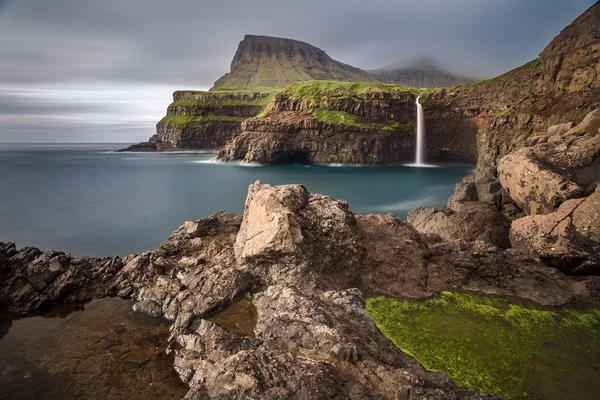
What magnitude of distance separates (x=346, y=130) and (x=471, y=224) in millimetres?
60986

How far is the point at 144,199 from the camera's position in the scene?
38.9 meters

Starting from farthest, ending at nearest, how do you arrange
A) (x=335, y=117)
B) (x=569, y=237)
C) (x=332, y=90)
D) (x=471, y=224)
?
(x=332, y=90) → (x=335, y=117) → (x=471, y=224) → (x=569, y=237)

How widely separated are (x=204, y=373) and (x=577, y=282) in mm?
11872

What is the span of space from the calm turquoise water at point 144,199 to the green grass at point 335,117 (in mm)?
13035

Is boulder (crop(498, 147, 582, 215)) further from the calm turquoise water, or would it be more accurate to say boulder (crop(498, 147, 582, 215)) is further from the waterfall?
the waterfall

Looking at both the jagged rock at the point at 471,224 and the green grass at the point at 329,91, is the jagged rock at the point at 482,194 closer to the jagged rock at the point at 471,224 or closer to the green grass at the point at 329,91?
the jagged rock at the point at 471,224

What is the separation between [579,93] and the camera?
3338cm

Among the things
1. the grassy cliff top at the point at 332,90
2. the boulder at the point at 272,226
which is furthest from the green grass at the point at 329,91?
the boulder at the point at 272,226

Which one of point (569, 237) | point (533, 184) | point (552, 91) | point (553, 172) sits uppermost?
point (552, 91)

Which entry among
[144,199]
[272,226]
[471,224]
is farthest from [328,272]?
[144,199]

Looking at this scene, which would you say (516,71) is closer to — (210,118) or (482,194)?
(482,194)

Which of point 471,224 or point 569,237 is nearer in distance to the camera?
point 569,237

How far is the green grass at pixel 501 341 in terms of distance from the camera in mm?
6543

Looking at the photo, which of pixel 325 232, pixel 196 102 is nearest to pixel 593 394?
pixel 325 232
